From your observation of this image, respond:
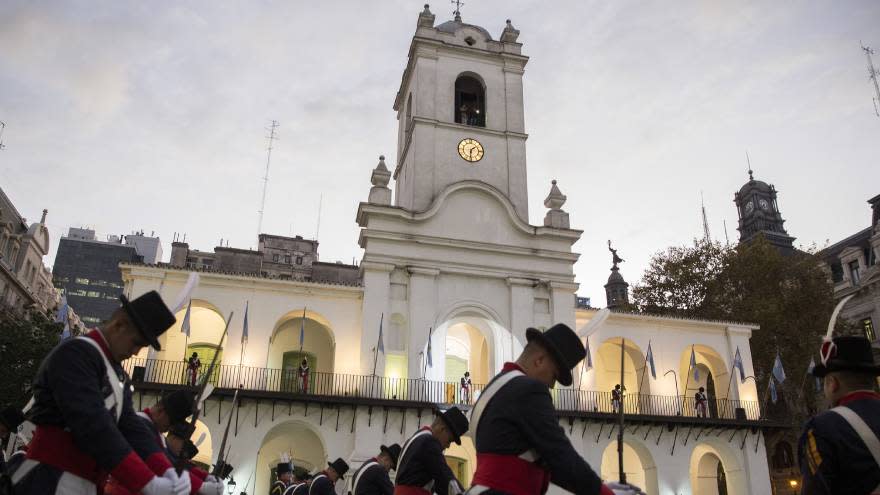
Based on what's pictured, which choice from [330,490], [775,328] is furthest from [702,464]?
[330,490]

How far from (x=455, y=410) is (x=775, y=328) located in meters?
33.4

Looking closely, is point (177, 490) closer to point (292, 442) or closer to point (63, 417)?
point (63, 417)

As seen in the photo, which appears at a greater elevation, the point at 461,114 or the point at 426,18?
the point at 426,18

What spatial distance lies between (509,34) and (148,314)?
1284 inches

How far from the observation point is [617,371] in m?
34.0

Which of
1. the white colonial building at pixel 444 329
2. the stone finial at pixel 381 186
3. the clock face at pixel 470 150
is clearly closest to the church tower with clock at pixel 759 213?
the white colonial building at pixel 444 329

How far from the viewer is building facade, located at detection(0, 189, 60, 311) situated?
39.6 meters

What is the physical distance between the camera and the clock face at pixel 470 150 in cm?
3158

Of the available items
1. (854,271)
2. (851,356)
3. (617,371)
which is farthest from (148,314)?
(854,271)

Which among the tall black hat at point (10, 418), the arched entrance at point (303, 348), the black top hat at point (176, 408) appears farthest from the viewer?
the arched entrance at point (303, 348)

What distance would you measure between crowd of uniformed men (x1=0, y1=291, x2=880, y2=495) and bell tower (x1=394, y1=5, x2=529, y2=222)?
25530 mm

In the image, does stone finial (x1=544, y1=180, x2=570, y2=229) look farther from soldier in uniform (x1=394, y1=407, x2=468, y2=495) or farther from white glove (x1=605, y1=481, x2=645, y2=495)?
white glove (x1=605, y1=481, x2=645, y2=495)

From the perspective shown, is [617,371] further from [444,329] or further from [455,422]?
[455,422]

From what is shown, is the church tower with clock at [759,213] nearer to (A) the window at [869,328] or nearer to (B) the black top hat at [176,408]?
(A) the window at [869,328]
